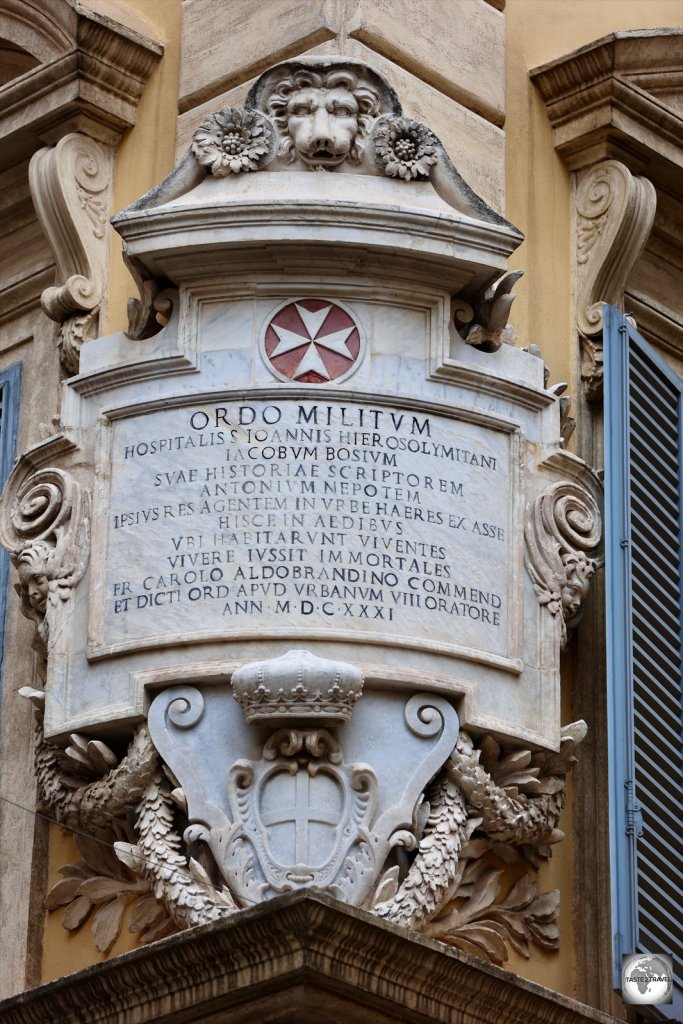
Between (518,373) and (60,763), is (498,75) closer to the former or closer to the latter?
(518,373)

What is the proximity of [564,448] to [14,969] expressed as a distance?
2729 millimetres

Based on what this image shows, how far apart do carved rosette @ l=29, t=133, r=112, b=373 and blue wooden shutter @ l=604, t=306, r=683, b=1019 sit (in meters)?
1.96

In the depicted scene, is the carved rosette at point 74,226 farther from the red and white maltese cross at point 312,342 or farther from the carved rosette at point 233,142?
the red and white maltese cross at point 312,342

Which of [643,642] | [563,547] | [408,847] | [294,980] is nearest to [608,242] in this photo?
[563,547]

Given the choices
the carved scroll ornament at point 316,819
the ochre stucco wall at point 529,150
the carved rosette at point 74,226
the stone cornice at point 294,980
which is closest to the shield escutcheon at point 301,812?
the carved scroll ornament at point 316,819

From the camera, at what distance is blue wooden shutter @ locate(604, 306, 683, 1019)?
1141cm

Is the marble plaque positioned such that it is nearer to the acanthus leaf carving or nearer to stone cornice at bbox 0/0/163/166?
the acanthus leaf carving

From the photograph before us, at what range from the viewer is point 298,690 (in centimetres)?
1109

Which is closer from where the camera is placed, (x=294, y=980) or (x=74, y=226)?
(x=294, y=980)

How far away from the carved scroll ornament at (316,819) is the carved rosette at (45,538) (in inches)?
19.7

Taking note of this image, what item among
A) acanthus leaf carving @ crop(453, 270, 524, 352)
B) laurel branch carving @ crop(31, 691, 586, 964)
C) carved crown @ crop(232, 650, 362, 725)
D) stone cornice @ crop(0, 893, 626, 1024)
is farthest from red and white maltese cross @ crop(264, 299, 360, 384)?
stone cornice @ crop(0, 893, 626, 1024)

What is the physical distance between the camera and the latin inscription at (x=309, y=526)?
1143cm

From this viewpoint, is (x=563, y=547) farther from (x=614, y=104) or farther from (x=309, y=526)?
(x=614, y=104)

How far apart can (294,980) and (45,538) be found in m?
2.09
